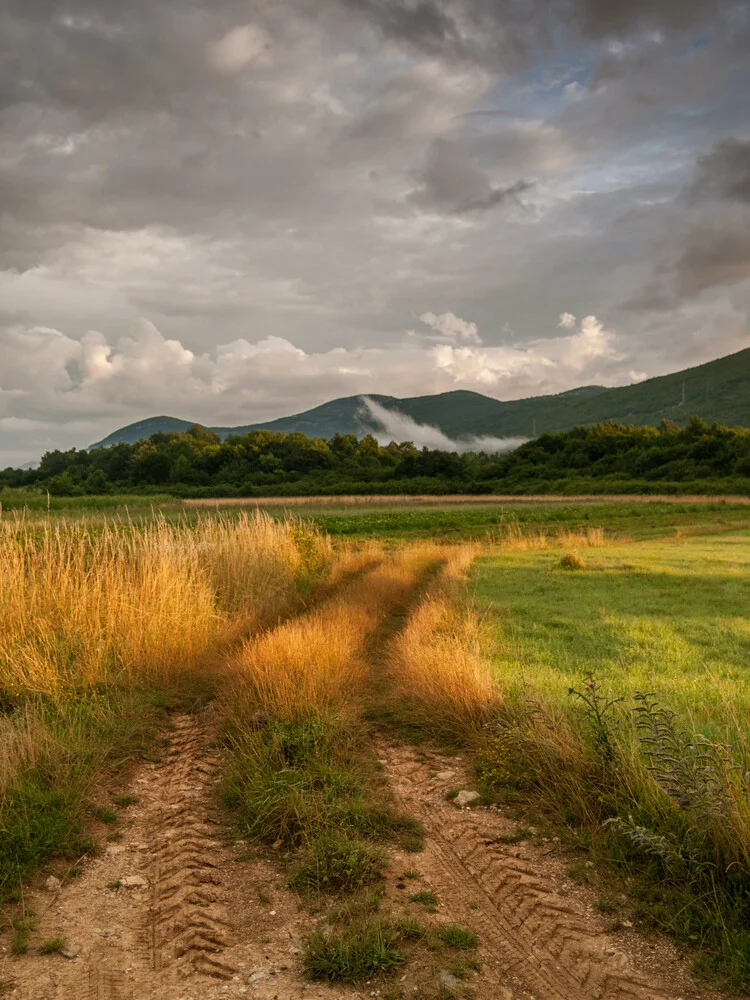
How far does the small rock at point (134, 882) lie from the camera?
16.6 feet

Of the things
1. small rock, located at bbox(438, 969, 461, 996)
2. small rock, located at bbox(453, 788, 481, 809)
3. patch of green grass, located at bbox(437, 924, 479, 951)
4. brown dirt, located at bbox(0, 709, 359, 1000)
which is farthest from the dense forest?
small rock, located at bbox(438, 969, 461, 996)

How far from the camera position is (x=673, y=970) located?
408 centimetres

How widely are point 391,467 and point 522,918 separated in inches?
3783

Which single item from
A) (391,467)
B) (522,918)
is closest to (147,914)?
(522,918)

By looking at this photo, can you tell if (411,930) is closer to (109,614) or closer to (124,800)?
(124,800)

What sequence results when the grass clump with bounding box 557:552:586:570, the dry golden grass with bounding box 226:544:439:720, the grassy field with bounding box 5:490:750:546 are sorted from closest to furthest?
the dry golden grass with bounding box 226:544:439:720 → the grass clump with bounding box 557:552:586:570 → the grassy field with bounding box 5:490:750:546

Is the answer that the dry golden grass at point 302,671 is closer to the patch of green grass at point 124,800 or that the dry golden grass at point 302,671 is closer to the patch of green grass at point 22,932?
the patch of green grass at point 124,800

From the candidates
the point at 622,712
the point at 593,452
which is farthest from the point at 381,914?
the point at 593,452

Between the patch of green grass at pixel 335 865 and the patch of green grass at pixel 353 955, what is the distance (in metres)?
0.60

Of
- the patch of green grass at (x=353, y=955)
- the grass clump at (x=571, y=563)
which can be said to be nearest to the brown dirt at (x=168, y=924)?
the patch of green grass at (x=353, y=955)

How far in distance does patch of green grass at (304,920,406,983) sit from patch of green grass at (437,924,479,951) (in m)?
0.28

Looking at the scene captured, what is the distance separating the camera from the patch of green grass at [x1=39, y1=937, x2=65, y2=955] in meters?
4.30

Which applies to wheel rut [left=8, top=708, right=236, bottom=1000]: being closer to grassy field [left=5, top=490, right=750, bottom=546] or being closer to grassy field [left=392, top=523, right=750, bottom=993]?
grassy field [left=392, top=523, right=750, bottom=993]

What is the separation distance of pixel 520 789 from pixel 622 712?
1250mm
